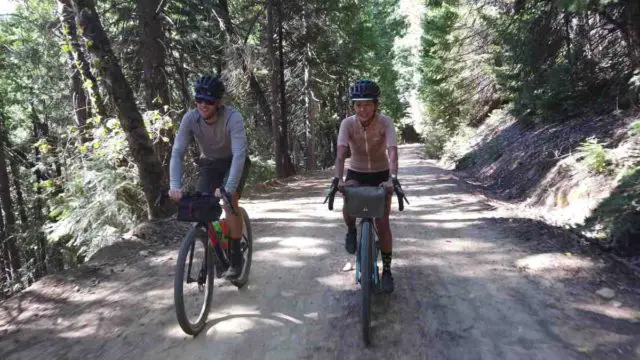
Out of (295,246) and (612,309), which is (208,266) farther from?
(612,309)

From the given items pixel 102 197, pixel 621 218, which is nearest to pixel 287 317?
pixel 621 218

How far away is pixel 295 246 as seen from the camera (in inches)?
255

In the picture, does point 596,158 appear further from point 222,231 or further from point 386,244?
point 222,231

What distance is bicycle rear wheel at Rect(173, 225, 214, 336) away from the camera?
361 centimetres

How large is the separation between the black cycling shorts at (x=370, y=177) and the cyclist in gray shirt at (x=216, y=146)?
114 cm

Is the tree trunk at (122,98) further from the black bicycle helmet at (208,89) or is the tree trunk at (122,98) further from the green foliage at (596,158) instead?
the green foliage at (596,158)

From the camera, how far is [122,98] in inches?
282

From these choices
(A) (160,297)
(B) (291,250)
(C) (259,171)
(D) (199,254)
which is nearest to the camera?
(D) (199,254)

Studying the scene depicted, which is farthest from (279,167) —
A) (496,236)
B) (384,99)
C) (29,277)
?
(384,99)

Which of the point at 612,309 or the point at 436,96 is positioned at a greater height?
the point at 436,96

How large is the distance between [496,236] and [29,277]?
15.9m

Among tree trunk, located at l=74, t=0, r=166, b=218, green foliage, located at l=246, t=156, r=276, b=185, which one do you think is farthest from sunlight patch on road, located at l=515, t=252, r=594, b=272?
green foliage, located at l=246, t=156, r=276, b=185

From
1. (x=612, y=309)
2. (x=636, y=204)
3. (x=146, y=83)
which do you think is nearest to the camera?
(x=612, y=309)

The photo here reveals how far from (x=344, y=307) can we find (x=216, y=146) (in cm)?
206
